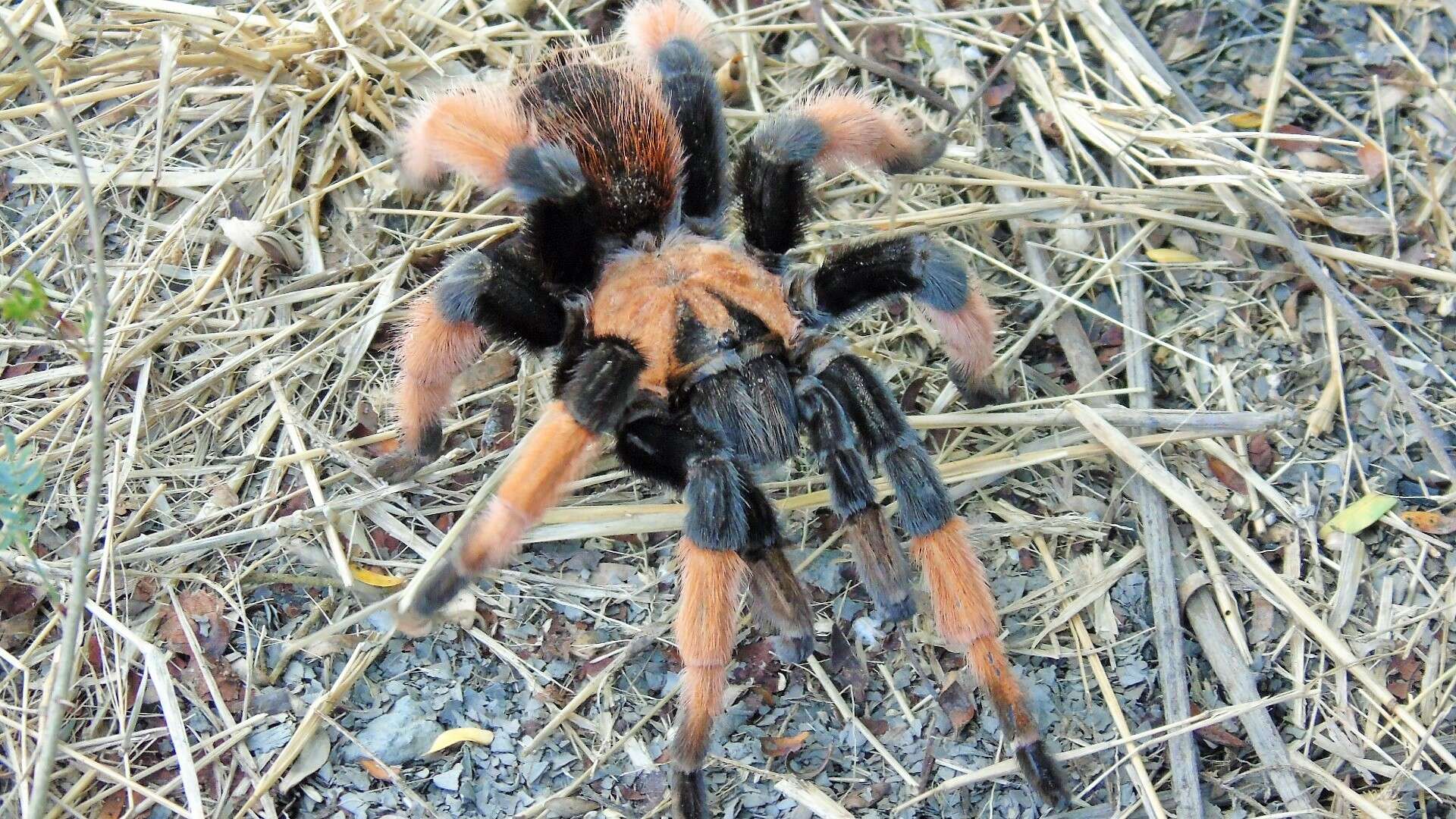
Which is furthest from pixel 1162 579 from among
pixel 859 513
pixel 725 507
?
pixel 725 507

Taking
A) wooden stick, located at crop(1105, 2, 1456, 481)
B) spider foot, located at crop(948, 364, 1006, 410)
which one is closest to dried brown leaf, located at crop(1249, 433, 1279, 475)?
wooden stick, located at crop(1105, 2, 1456, 481)

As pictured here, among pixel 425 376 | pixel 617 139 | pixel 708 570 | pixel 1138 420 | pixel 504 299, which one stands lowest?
pixel 1138 420

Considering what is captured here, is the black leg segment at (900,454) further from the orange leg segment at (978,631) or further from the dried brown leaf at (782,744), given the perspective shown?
the dried brown leaf at (782,744)

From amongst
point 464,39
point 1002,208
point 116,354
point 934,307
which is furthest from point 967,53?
point 116,354

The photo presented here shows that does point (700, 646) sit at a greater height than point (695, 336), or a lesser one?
lesser

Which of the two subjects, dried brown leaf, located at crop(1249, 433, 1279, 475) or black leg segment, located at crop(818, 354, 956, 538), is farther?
dried brown leaf, located at crop(1249, 433, 1279, 475)

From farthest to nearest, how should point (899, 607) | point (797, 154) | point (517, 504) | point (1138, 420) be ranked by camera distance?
point (1138, 420) → point (797, 154) → point (899, 607) → point (517, 504)

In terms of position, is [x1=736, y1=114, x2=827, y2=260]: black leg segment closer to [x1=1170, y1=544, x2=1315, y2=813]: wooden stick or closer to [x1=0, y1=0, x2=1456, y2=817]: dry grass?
[x1=0, y1=0, x2=1456, y2=817]: dry grass

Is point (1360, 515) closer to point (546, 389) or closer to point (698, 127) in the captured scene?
point (698, 127)

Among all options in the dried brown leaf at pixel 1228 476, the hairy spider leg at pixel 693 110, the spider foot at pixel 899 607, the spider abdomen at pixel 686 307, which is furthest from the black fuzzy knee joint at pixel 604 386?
the dried brown leaf at pixel 1228 476
